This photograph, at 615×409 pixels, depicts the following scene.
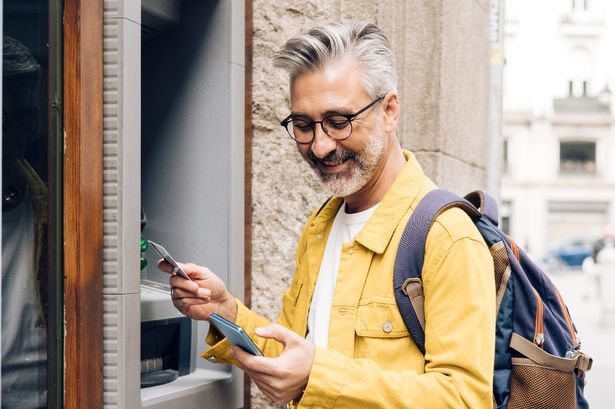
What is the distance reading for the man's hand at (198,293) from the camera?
2.27 m

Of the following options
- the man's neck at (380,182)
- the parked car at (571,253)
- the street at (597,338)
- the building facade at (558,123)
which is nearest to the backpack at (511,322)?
the man's neck at (380,182)

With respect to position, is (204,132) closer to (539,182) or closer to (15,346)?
(15,346)

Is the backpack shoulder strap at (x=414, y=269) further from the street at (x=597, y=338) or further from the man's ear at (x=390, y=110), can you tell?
the street at (x=597, y=338)

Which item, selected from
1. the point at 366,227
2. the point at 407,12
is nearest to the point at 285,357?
the point at 366,227

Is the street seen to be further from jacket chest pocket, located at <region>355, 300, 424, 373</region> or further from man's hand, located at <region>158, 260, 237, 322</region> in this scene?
jacket chest pocket, located at <region>355, 300, 424, 373</region>

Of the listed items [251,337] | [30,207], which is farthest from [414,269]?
[30,207]

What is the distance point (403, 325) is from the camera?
198cm

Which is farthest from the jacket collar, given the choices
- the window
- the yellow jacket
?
the window

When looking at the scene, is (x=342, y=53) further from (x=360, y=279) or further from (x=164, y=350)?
(x=164, y=350)

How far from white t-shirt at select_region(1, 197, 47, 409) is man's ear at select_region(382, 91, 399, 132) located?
0.90 meters

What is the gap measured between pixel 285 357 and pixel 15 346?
0.79 meters

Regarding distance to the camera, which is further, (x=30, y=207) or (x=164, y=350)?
(x=164, y=350)

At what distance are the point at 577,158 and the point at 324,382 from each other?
120 feet

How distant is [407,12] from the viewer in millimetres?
4051
